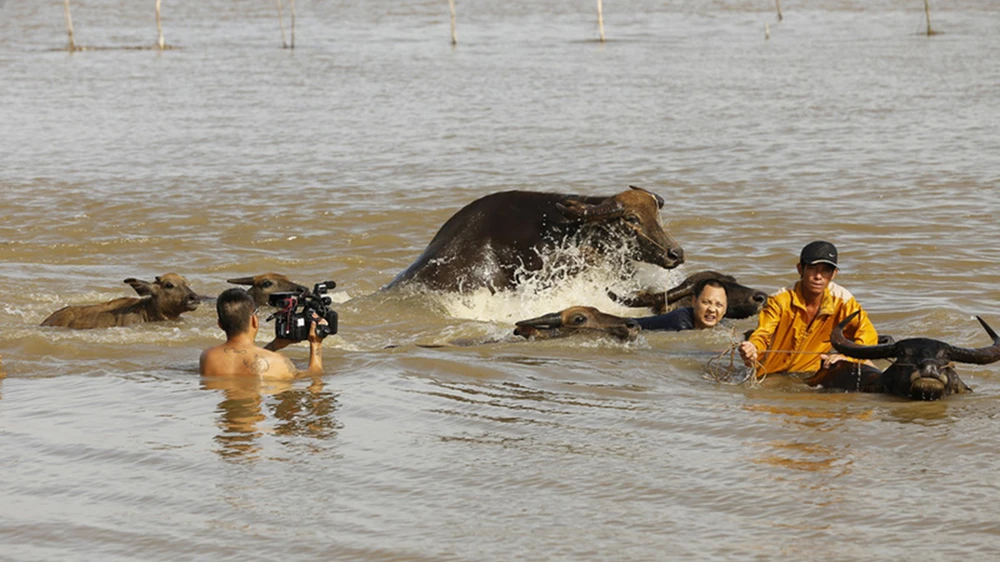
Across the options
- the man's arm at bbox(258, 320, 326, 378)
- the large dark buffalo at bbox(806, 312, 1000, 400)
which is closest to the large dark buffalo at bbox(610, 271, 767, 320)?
the large dark buffalo at bbox(806, 312, 1000, 400)

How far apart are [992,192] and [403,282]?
26.8 ft

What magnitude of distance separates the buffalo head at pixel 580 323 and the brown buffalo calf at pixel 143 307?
2.70 meters

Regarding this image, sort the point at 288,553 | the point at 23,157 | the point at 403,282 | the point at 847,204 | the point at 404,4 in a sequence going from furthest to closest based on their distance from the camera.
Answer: the point at 404,4 < the point at 23,157 < the point at 847,204 < the point at 403,282 < the point at 288,553

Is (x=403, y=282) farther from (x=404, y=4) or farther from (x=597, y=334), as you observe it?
(x=404, y=4)

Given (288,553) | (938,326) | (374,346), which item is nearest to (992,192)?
(938,326)

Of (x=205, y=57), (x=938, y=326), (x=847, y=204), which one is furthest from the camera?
(x=205, y=57)

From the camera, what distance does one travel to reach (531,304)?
410 inches

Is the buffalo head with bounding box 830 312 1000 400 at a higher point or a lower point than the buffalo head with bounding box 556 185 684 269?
lower

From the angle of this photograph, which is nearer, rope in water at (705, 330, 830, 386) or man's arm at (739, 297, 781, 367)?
man's arm at (739, 297, 781, 367)

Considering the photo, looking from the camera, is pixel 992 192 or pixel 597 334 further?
pixel 992 192

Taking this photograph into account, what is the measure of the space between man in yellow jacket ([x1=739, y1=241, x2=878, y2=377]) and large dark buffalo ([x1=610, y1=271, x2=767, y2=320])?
3.85ft

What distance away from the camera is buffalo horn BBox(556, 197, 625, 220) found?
32.7ft

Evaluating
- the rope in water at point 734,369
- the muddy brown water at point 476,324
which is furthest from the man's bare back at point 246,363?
the rope in water at point 734,369

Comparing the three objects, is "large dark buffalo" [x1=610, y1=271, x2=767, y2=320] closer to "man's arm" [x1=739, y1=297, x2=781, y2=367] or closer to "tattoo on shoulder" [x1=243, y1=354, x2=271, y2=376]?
"man's arm" [x1=739, y1=297, x2=781, y2=367]
